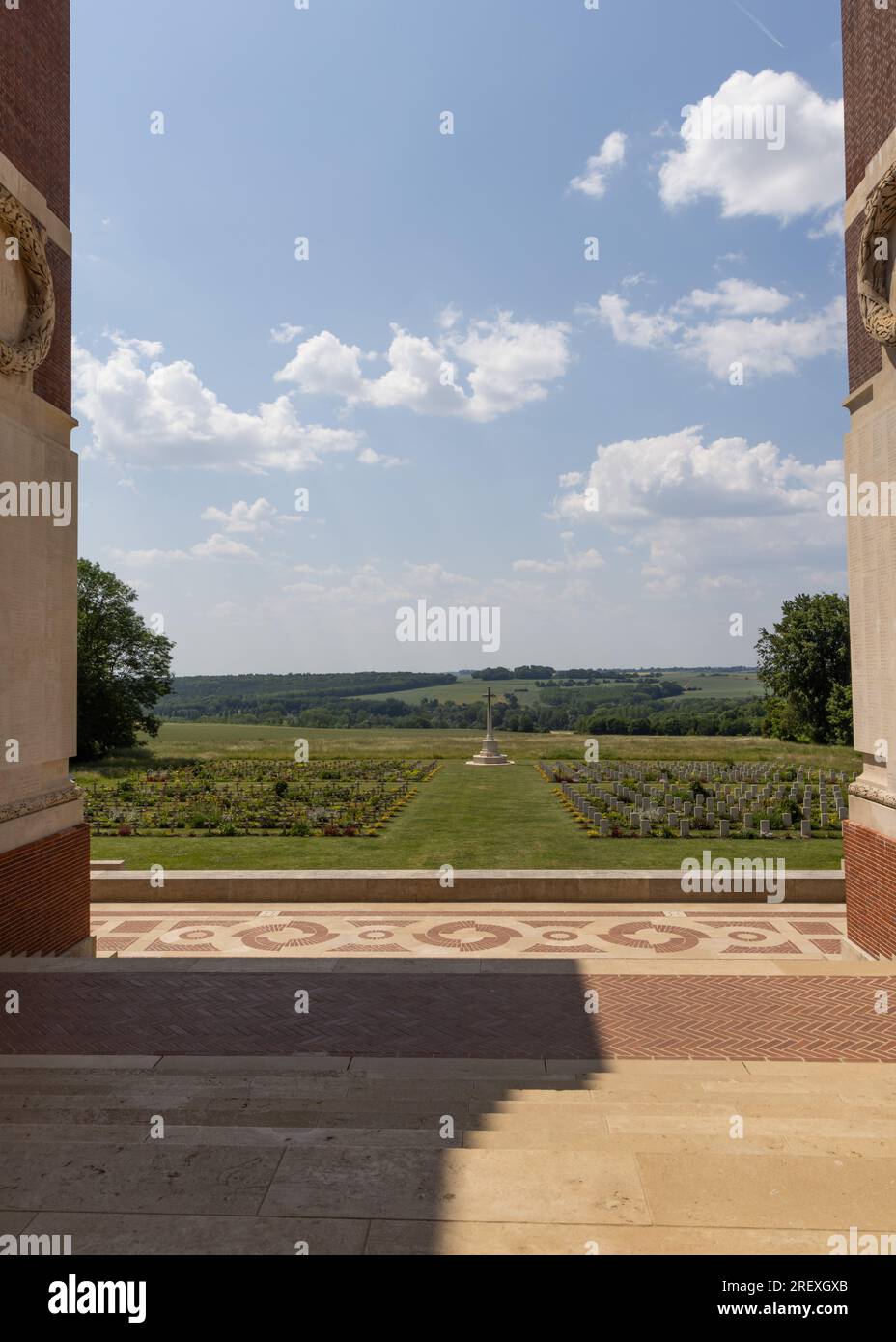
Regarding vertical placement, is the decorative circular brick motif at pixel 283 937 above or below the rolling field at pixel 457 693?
below

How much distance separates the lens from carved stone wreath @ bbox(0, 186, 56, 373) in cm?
884

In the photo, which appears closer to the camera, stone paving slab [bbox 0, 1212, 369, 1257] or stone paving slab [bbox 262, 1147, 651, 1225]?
stone paving slab [bbox 0, 1212, 369, 1257]

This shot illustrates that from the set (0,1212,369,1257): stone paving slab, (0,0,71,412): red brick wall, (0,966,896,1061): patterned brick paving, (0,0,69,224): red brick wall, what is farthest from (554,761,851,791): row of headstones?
(0,1212,369,1257): stone paving slab

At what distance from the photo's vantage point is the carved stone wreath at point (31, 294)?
348 inches

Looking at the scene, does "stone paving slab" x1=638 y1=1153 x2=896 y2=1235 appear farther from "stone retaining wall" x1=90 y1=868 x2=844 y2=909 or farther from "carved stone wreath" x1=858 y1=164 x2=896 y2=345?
"stone retaining wall" x1=90 y1=868 x2=844 y2=909

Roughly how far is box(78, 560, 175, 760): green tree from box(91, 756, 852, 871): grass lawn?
2992cm

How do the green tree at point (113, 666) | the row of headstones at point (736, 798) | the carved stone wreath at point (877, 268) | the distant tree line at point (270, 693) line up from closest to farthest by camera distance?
1. the carved stone wreath at point (877, 268)
2. the row of headstones at point (736, 798)
3. the green tree at point (113, 666)
4. the distant tree line at point (270, 693)

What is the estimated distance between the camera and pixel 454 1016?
7.68 meters

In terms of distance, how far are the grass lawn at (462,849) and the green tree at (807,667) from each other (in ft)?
128

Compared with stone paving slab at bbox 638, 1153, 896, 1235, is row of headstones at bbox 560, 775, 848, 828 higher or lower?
lower

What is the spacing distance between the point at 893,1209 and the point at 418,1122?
2279mm

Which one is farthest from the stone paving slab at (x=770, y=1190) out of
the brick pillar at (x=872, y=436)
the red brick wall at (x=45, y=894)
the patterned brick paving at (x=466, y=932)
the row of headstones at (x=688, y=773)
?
the row of headstones at (x=688, y=773)

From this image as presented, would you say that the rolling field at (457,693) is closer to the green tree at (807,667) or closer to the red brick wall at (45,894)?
the green tree at (807,667)
